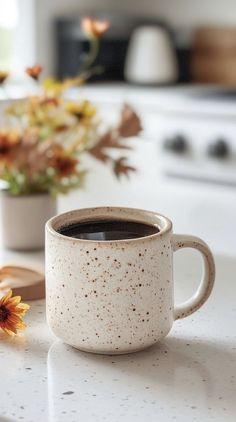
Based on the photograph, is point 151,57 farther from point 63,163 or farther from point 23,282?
point 23,282

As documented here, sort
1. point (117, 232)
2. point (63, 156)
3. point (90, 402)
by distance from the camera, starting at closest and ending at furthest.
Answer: point (90, 402)
point (117, 232)
point (63, 156)

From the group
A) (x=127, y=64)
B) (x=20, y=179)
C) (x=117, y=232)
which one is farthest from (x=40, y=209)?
(x=127, y=64)

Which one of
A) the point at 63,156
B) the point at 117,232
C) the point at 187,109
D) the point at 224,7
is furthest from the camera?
the point at 224,7

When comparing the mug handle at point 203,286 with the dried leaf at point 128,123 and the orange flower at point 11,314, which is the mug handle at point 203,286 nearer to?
the orange flower at point 11,314

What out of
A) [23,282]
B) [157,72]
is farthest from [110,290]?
[157,72]

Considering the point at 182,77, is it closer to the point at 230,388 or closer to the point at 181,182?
the point at 181,182

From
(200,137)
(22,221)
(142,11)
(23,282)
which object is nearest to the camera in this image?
(23,282)

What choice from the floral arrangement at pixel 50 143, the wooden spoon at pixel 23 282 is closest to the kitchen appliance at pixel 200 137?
the floral arrangement at pixel 50 143
